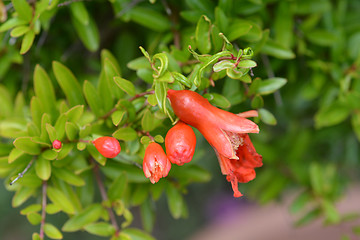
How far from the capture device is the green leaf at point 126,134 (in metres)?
0.63

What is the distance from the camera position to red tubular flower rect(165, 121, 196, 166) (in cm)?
50

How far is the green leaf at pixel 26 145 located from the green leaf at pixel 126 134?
165mm

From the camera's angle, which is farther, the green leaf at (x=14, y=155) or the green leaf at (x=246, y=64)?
Result: the green leaf at (x=14, y=155)

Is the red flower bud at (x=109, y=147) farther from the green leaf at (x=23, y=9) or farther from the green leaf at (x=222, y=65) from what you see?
the green leaf at (x=23, y=9)

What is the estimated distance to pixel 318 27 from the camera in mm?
977

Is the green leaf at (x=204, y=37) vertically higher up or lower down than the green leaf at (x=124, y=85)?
higher up

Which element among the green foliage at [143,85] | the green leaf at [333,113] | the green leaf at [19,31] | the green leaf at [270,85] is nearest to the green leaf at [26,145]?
the green foliage at [143,85]

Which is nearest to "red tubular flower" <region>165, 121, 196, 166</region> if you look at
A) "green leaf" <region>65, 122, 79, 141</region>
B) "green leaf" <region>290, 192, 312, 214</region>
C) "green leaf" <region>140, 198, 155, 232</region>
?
"green leaf" <region>65, 122, 79, 141</region>

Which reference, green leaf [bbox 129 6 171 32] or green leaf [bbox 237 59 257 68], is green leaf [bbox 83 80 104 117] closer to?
green leaf [bbox 129 6 171 32]

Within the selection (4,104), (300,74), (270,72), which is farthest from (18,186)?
(300,74)

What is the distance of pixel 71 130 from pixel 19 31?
0.76ft

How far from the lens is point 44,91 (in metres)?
0.76

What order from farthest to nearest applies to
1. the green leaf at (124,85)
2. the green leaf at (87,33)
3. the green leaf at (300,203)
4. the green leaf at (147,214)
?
1. the green leaf at (300,203)
2. the green leaf at (147,214)
3. the green leaf at (87,33)
4. the green leaf at (124,85)

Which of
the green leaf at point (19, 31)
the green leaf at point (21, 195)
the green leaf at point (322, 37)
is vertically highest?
the green leaf at point (19, 31)
